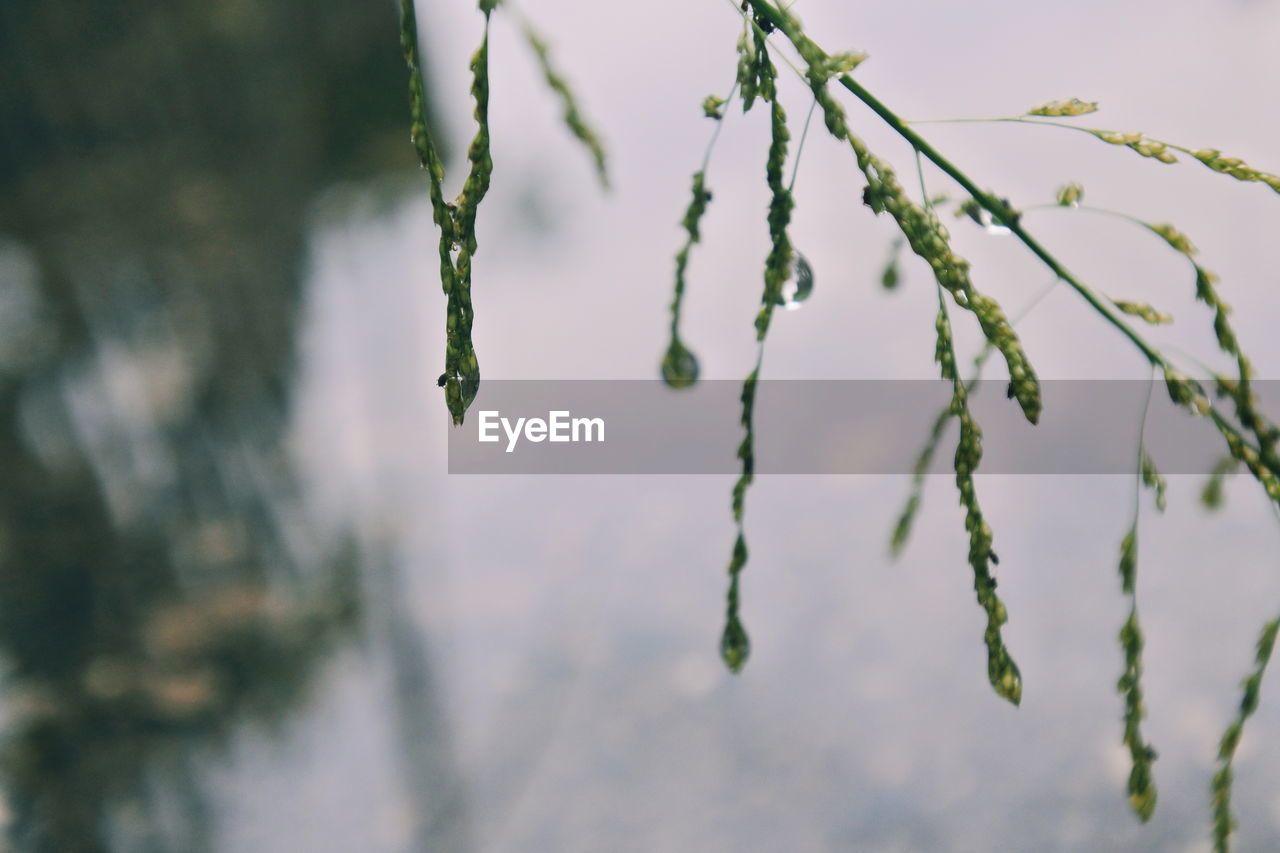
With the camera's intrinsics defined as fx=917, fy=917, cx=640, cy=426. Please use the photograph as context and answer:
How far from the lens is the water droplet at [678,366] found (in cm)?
71

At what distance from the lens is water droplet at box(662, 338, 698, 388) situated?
0.71 m

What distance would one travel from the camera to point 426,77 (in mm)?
4293

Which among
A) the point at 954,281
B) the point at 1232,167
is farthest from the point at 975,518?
the point at 1232,167

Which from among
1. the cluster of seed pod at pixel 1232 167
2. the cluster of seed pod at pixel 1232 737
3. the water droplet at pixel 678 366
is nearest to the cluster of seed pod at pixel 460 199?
the water droplet at pixel 678 366

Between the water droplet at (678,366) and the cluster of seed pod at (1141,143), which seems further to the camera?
the water droplet at (678,366)

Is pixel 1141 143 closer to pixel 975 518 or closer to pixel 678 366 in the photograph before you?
pixel 975 518

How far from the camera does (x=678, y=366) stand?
73cm

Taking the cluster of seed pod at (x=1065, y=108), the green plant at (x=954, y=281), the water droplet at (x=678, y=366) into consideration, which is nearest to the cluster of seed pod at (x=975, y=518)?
the green plant at (x=954, y=281)

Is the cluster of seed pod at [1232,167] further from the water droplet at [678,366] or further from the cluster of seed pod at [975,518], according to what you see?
the water droplet at [678,366]

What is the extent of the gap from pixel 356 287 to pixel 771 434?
180 cm

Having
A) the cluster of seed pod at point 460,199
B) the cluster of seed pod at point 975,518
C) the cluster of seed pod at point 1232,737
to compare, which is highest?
the cluster of seed pod at point 460,199

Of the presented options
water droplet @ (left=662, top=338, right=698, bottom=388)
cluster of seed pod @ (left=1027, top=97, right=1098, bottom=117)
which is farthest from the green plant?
water droplet @ (left=662, top=338, right=698, bottom=388)

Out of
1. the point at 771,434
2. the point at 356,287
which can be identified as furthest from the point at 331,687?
the point at 356,287

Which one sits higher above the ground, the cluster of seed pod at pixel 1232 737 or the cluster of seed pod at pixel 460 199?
the cluster of seed pod at pixel 460 199
